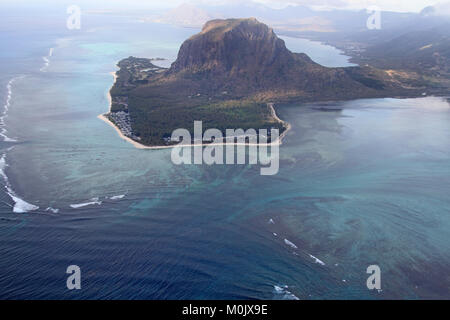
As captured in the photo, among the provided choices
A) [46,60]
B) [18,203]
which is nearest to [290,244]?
[18,203]

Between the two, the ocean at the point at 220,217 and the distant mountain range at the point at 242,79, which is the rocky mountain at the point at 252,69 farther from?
the ocean at the point at 220,217

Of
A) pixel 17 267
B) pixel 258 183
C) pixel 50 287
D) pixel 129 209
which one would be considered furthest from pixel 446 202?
pixel 17 267

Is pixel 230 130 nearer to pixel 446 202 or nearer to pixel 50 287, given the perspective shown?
pixel 446 202

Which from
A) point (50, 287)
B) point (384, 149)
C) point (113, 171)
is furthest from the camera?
point (384, 149)

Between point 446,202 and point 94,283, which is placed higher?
point 446,202
